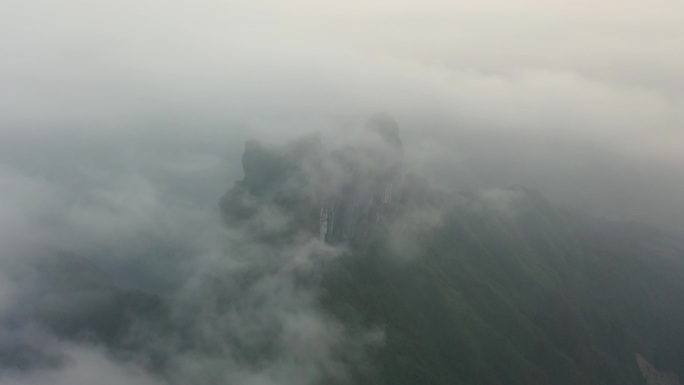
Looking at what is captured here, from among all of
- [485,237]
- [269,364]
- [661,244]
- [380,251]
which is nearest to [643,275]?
[661,244]

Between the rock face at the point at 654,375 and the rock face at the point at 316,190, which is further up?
the rock face at the point at 316,190

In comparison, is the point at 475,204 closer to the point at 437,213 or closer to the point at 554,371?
the point at 437,213

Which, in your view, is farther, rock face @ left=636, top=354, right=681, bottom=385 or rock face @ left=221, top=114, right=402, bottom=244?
rock face @ left=636, top=354, right=681, bottom=385

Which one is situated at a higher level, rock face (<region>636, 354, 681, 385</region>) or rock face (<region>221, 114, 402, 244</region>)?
rock face (<region>221, 114, 402, 244</region>)

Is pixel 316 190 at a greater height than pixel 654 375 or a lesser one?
greater

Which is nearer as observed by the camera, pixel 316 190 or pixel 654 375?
pixel 316 190
